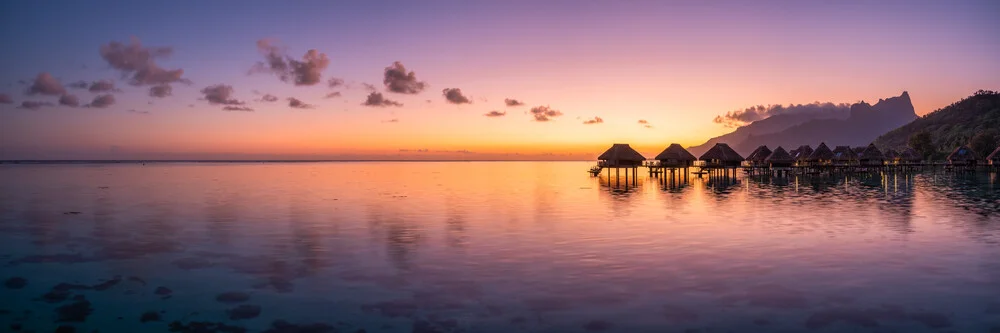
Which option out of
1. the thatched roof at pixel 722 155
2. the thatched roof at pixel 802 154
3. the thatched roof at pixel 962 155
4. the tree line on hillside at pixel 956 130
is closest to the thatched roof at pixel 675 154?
the thatched roof at pixel 722 155

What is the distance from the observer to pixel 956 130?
141 metres

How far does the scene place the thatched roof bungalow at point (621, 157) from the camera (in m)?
74.0

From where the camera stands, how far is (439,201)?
44.1 m

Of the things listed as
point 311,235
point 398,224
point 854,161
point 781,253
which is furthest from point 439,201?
point 854,161

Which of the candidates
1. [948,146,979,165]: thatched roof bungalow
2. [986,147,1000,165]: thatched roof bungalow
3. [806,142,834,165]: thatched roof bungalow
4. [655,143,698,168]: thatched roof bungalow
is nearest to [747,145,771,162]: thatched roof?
[806,142,834,165]: thatched roof bungalow

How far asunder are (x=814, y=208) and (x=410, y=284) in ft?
90.6

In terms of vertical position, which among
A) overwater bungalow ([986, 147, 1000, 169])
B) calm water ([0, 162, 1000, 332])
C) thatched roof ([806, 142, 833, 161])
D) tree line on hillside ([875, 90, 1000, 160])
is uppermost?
tree line on hillside ([875, 90, 1000, 160])

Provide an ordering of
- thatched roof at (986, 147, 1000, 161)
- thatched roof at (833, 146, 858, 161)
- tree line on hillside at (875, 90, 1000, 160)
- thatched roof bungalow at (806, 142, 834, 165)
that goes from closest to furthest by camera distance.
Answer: thatched roof bungalow at (806, 142, 834, 165) → thatched roof at (986, 147, 1000, 161) → thatched roof at (833, 146, 858, 161) → tree line on hillside at (875, 90, 1000, 160)

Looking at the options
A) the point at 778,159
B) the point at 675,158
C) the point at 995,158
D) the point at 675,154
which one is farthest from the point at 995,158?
the point at 675,158

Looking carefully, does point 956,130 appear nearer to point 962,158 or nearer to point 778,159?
point 962,158

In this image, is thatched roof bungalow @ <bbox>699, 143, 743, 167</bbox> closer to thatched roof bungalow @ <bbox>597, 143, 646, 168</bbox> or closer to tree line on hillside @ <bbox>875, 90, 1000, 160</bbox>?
thatched roof bungalow @ <bbox>597, 143, 646, 168</bbox>

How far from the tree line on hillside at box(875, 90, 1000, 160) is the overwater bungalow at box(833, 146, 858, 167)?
128ft

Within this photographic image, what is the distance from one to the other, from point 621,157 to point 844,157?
38.8m

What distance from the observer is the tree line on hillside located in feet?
374
